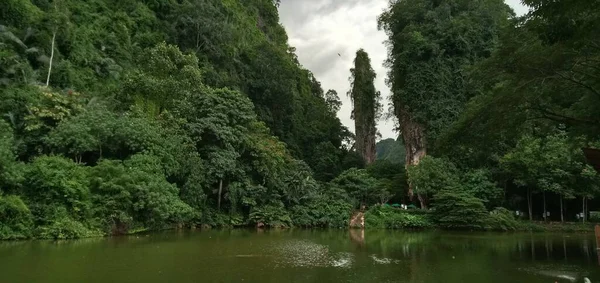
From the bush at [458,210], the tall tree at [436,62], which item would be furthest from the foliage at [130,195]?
the tall tree at [436,62]

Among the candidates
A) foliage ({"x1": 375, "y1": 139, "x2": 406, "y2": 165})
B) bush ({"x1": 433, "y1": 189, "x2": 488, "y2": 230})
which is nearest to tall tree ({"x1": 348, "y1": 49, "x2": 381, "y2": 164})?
foliage ({"x1": 375, "y1": 139, "x2": 406, "y2": 165})

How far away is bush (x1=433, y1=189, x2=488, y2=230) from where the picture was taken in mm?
24625

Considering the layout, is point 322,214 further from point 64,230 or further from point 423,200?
point 64,230

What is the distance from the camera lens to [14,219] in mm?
14734

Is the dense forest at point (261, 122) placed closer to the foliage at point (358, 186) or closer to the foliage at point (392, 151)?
the foliage at point (358, 186)

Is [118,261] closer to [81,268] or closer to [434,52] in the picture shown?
[81,268]

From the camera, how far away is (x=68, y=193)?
51.8 ft

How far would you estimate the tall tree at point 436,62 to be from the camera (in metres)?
33.4

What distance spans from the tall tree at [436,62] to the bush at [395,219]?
474 centimetres

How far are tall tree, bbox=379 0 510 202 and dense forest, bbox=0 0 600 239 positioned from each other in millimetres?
120

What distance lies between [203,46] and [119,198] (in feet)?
62.1

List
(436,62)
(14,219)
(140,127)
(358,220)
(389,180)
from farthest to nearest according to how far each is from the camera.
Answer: (436,62), (389,180), (358,220), (140,127), (14,219)

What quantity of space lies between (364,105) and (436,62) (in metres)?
11.2

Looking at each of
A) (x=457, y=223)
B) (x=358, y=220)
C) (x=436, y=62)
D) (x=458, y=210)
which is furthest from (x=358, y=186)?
(x=436, y=62)
